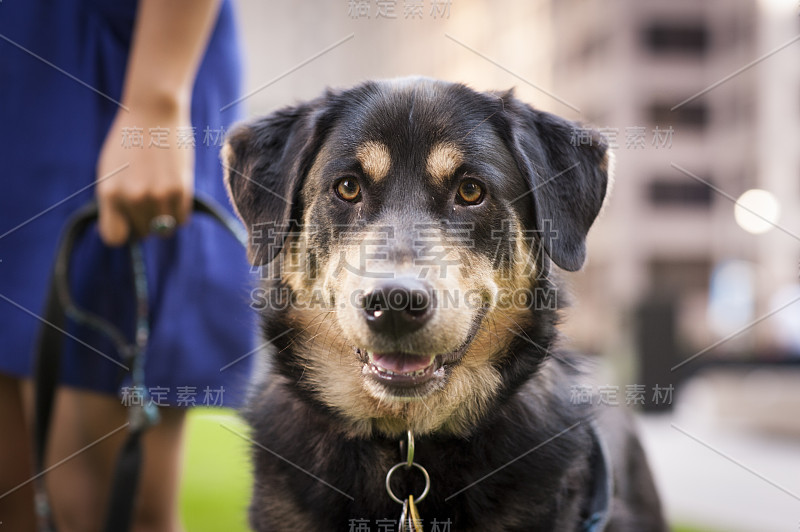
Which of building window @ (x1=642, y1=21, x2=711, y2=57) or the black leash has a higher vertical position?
building window @ (x1=642, y1=21, x2=711, y2=57)

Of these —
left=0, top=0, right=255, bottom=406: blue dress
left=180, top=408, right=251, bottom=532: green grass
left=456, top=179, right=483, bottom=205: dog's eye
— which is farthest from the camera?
left=180, top=408, right=251, bottom=532: green grass

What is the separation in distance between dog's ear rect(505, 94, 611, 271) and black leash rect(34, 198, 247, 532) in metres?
1.60

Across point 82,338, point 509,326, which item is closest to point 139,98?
point 82,338

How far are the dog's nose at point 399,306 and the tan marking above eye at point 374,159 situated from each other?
56 cm

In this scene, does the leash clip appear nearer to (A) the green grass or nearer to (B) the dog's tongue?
(B) the dog's tongue

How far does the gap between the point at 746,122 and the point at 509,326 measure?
44.2 m

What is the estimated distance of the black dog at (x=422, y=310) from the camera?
2.58 meters

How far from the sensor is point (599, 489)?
282 cm

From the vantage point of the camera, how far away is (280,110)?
3.14m

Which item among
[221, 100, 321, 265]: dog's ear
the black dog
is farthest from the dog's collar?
[221, 100, 321, 265]: dog's ear

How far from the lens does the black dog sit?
2578 millimetres

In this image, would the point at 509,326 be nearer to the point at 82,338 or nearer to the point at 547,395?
the point at 547,395

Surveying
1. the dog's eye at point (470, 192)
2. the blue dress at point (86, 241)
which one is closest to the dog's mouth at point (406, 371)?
the dog's eye at point (470, 192)

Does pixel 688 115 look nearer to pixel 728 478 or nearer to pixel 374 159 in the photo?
pixel 728 478
